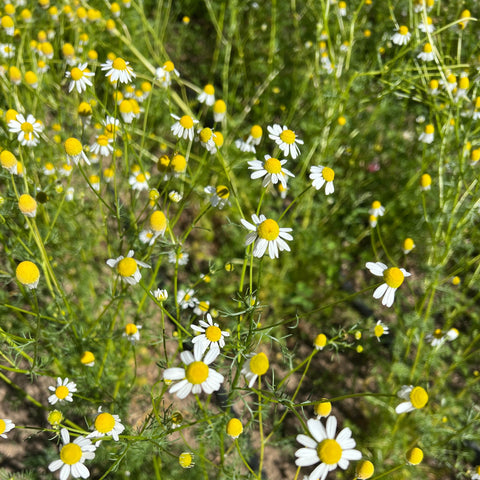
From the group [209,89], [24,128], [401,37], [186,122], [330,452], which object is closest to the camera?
[330,452]

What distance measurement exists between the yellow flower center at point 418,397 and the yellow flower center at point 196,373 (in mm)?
759

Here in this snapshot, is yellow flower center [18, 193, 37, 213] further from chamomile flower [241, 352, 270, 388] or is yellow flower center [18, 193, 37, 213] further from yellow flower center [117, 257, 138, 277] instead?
chamomile flower [241, 352, 270, 388]

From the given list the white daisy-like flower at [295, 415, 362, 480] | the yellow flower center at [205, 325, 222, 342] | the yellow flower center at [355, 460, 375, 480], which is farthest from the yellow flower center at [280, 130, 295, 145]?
the yellow flower center at [355, 460, 375, 480]

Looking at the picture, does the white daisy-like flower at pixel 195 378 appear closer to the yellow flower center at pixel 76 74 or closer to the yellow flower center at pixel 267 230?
the yellow flower center at pixel 267 230

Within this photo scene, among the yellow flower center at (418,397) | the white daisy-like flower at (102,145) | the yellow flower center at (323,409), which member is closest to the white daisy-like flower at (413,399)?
the yellow flower center at (418,397)

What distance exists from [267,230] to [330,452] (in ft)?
2.13

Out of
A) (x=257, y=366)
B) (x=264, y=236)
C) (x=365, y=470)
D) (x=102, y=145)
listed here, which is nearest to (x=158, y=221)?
(x=264, y=236)

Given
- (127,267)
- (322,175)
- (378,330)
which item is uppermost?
(322,175)

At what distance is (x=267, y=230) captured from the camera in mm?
1274

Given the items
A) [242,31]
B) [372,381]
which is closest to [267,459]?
[372,381]

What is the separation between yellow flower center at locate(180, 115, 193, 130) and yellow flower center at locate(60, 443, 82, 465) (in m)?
1.21

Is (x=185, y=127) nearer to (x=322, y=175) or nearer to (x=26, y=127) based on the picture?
(x=322, y=175)

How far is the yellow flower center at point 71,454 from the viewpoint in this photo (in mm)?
1150

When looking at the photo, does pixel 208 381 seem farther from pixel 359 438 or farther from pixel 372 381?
pixel 372 381
